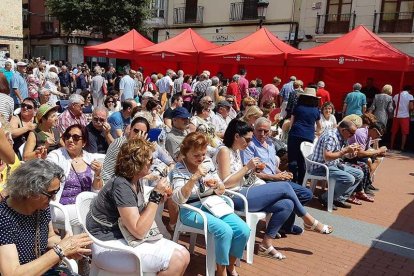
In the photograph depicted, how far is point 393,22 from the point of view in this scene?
1708 cm

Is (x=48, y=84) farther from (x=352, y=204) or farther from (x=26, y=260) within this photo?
(x=26, y=260)

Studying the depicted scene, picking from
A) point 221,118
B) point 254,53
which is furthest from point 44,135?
point 254,53

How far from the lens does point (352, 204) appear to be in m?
6.36

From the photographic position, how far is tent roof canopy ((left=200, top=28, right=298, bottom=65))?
40.2 feet

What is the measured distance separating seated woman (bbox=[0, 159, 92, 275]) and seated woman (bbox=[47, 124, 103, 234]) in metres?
1.33

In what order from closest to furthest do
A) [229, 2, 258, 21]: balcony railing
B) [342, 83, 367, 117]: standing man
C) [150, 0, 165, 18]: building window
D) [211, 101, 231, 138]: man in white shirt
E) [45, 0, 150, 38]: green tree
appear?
[211, 101, 231, 138]: man in white shirt < [342, 83, 367, 117]: standing man < [229, 2, 258, 21]: balcony railing < [45, 0, 150, 38]: green tree < [150, 0, 165, 18]: building window

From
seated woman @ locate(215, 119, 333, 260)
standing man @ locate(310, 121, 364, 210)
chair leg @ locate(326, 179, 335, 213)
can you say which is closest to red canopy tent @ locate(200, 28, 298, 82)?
standing man @ locate(310, 121, 364, 210)

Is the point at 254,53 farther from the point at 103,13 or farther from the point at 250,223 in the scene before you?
the point at 103,13

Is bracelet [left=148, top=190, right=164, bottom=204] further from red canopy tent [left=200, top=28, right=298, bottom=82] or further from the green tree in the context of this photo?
the green tree

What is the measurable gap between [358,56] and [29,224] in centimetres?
1020

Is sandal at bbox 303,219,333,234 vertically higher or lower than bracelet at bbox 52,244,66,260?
lower

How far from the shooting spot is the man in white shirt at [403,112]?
36.8 ft

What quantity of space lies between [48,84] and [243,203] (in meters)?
7.95

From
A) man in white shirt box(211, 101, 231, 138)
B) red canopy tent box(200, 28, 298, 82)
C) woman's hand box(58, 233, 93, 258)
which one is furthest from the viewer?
red canopy tent box(200, 28, 298, 82)
